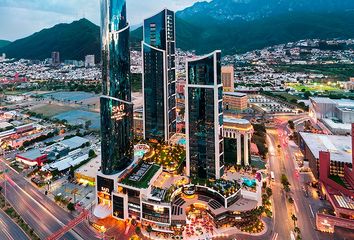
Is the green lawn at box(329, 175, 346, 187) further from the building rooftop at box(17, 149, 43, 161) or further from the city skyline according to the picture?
the building rooftop at box(17, 149, 43, 161)

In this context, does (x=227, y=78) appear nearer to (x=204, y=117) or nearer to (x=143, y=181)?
(x=204, y=117)

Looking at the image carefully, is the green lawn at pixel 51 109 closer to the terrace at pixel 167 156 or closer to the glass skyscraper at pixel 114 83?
the terrace at pixel 167 156

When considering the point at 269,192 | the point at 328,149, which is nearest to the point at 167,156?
the point at 269,192

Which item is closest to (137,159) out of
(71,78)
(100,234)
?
(100,234)

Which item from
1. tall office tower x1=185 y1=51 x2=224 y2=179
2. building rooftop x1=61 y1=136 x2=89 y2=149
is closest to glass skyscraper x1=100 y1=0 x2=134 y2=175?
tall office tower x1=185 y1=51 x2=224 y2=179

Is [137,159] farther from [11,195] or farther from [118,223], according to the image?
[11,195]
